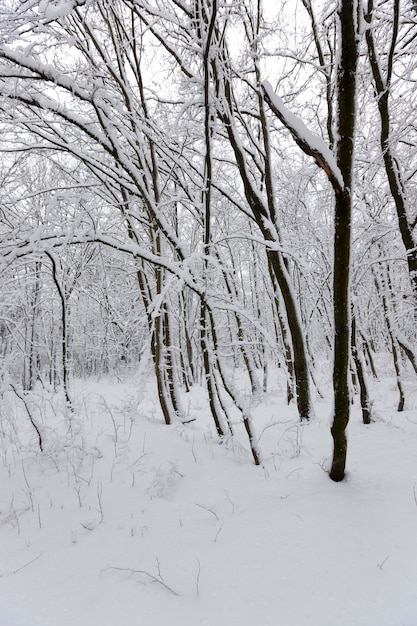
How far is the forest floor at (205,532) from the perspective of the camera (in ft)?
6.98

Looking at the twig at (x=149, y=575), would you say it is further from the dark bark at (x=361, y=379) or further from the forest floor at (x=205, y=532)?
the dark bark at (x=361, y=379)

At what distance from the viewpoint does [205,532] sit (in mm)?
2916

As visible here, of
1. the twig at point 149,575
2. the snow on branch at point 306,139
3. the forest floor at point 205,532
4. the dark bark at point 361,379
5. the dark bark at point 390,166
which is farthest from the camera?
the dark bark at point 361,379

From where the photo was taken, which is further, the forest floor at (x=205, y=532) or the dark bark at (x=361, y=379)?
the dark bark at (x=361, y=379)

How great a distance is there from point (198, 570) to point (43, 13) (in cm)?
516

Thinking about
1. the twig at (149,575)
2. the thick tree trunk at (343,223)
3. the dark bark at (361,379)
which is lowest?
the twig at (149,575)

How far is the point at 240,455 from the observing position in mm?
4316

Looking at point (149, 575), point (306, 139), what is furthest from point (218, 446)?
point (306, 139)

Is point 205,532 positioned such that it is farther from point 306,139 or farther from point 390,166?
point 390,166

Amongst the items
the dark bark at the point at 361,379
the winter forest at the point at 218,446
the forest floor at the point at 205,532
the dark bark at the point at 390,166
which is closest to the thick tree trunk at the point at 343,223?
the winter forest at the point at 218,446

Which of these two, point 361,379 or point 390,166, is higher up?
point 390,166

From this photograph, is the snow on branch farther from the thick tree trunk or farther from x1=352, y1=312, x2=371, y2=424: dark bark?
x1=352, y1=312, x2=371, y2=424: dark bark

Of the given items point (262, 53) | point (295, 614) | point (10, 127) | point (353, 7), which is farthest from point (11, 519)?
point (262, 53)

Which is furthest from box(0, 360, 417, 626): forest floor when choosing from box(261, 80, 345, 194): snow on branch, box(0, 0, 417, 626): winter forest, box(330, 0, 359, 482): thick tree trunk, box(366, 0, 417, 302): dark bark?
box(261, 80, 345, 194): snow on branch
